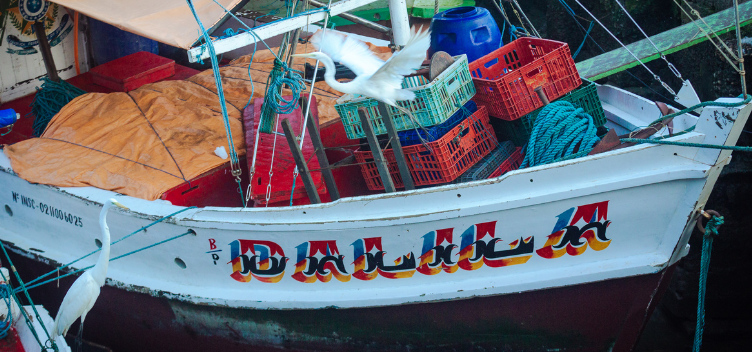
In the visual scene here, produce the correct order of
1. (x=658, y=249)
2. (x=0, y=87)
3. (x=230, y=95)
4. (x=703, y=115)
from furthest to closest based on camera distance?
Answer: (x=0, y=87), (x=230, y=95), (x=658, y=249), (x=703, y=115)

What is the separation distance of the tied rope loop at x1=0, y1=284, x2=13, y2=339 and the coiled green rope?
1.87 m

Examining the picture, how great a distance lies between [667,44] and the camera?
4125 millimetres

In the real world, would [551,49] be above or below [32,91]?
above

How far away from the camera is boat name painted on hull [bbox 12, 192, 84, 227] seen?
3.84m

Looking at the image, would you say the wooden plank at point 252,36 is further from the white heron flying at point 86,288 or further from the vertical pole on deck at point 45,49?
the vertical pole on deck at point 45,49

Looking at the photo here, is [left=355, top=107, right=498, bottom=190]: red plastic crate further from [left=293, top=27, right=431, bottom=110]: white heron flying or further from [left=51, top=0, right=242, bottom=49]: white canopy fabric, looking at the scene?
[left=51, top=0, right=242, bottom=49]: white canopy fabric

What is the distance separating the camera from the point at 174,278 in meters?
3.71

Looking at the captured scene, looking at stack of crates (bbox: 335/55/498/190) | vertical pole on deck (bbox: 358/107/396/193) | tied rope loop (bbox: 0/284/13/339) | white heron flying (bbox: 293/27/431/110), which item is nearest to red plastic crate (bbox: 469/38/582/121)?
stack of crates (bbox: 335/55/498/190)

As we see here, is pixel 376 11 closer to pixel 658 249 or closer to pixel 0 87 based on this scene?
pixel 0 87

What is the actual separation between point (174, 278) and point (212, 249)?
1.60 ft

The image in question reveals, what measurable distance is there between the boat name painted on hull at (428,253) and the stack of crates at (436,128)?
18.8 inches

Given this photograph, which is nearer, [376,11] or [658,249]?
[658,249]

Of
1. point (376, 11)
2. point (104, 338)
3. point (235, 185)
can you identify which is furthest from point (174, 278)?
point (376, 11)

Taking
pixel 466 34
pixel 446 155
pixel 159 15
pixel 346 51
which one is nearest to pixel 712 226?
pixel 446 155
